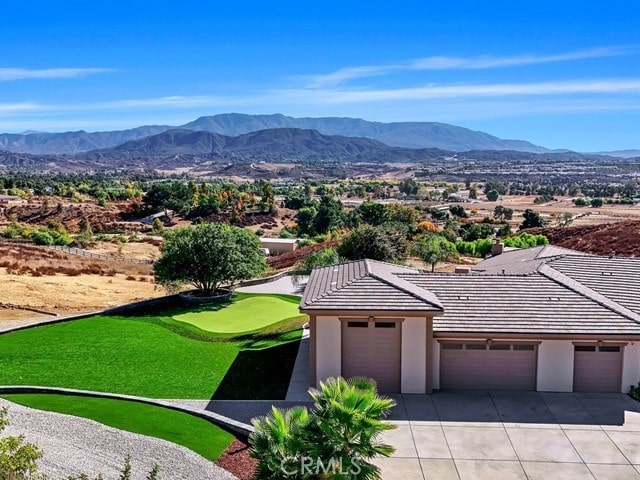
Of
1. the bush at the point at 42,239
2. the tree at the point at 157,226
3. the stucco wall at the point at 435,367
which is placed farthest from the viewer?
the tree at the point at 157,226

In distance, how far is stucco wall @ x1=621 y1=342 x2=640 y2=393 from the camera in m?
Answer: 16.6

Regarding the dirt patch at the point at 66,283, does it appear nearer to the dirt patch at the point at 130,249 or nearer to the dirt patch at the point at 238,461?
the dirt patch at the point at 130,249

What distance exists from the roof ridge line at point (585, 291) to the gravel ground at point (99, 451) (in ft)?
37.0

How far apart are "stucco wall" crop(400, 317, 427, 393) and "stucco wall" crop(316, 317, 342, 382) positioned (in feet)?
5.71

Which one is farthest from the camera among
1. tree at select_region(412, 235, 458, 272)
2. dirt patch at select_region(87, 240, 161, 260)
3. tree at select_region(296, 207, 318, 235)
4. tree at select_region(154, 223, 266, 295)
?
tree at select_region(296, 207, 318, 235)

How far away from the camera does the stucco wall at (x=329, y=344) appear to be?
17.0 m

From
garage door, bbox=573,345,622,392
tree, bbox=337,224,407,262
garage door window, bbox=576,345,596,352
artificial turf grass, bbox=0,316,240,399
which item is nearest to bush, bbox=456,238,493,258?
tree, bbox=337,224,407,262

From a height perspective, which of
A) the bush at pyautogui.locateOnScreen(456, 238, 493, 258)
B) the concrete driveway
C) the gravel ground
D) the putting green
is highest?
the gravel ground

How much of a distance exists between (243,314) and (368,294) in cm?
1110

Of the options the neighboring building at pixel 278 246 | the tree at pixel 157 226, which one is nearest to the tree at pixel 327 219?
the neighboring building at pixel 278 246

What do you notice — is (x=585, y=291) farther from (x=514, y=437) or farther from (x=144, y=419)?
(x=144, y=419)

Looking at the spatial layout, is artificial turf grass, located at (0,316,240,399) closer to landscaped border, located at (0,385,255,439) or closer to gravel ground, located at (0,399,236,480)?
landscaped border, located at (0,385,255,439)

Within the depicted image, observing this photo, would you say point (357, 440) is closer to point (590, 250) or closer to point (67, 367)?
point (67, 367)

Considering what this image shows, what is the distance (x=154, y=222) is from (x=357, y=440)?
87.2 m
